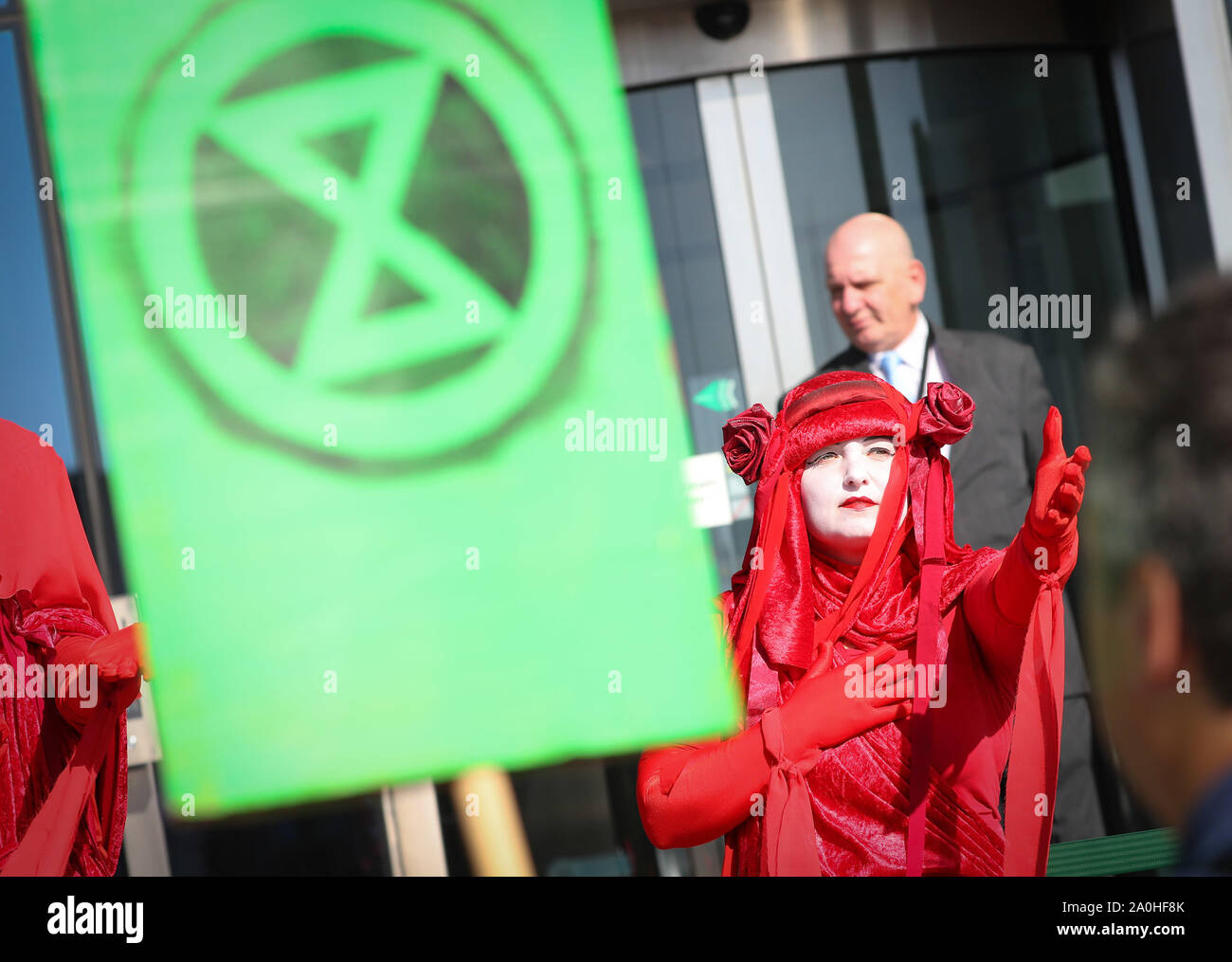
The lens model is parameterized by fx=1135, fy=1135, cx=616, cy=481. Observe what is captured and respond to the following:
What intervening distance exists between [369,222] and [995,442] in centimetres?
165

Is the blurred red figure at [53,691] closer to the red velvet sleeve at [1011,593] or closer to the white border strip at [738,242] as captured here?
the red velvet sleeve at [1011,593]

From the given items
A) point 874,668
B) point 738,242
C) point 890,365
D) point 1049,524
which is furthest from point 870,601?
point 738,242

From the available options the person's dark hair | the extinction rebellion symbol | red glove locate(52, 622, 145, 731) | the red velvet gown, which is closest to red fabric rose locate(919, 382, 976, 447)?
the red velvet gown

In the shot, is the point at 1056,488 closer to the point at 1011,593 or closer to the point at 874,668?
the point at 1011,593

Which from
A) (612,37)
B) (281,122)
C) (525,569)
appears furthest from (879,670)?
(281,122)

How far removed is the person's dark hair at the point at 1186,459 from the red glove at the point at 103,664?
1335 millimetres

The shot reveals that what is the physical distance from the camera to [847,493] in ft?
4.72

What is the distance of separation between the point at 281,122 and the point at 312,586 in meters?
1.20

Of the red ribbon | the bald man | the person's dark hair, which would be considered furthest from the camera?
the bald man

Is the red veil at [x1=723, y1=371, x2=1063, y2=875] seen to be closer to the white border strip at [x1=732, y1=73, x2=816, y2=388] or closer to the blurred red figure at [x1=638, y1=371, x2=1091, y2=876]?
the blurred red figure at [x1=638, y1=371, x2=1091, y2=876]

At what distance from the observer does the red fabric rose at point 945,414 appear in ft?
4.73

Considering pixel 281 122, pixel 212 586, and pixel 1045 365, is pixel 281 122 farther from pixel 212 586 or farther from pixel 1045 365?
pixel 1045 365

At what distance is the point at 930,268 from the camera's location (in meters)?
2.95

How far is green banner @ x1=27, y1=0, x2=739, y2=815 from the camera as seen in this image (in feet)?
9.25
